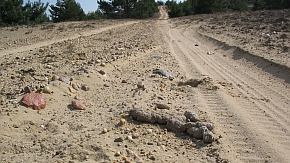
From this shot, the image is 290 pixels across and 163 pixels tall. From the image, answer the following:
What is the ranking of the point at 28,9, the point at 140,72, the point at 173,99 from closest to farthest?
the point at 173,99, the point at 140,72, the point at 28,9

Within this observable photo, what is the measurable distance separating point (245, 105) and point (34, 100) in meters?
2.93

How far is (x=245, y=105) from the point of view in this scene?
4.03 meters

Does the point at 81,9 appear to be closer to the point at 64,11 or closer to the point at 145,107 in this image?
the point at 64,11

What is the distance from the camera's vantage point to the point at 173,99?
418 cm

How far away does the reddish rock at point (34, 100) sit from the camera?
11.8ft

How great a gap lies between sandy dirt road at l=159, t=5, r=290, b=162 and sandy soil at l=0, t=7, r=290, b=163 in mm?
12

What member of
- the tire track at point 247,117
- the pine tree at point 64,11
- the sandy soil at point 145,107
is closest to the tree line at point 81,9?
the pine tree at point 64,11

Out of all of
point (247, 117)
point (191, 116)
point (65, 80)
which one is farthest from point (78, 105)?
point (247, 117)

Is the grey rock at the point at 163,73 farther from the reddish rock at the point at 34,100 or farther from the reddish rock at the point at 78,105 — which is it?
the reddish rock at the point at 34,100

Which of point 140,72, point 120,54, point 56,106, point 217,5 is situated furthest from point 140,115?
point 217,5

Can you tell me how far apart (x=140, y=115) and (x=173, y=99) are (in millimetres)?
930

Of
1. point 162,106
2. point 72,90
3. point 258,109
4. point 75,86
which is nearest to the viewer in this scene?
point 162,106

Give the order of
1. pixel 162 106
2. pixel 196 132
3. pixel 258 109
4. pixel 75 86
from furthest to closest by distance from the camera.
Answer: pixel 75 86
pixel 258 109
pixel 162 106
pixel 196 132

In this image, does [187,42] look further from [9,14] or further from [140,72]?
[9,14]
